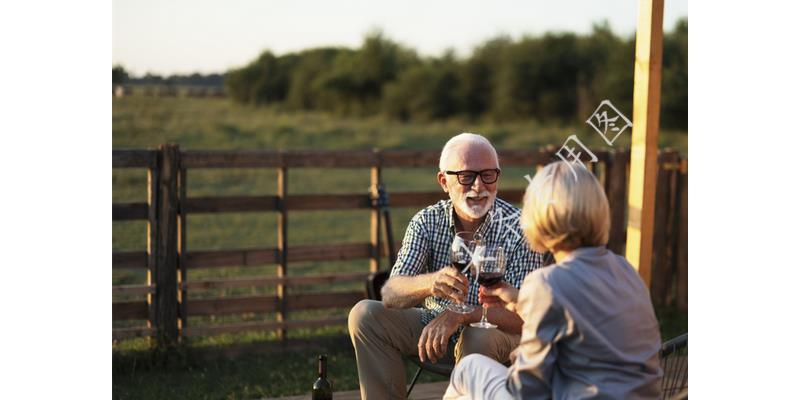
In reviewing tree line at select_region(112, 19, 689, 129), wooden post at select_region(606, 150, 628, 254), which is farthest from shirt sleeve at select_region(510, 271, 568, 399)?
tree line at select_region(112, 19, 689, 129)

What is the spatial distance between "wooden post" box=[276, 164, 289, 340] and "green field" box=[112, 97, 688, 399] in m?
0.18

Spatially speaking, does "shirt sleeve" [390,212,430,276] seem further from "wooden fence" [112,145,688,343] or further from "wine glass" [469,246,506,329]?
"wooden fence" [112,145,688,343]

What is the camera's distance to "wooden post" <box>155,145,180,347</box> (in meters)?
5.41

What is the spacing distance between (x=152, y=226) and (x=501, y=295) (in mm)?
3033

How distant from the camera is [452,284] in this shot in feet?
9.83

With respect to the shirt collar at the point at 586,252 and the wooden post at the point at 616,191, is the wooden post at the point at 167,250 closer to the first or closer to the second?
the wooden post at the point at 616,191

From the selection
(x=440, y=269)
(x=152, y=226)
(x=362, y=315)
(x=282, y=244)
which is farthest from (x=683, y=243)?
(x=362, y=315)

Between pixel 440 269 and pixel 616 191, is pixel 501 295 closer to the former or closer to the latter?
pixel 440 269
